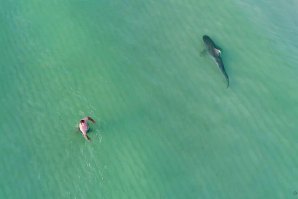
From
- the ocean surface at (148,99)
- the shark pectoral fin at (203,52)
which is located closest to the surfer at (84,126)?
the ocean surface at (148,99)

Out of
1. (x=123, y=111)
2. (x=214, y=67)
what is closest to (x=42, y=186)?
(x=123, y=111)

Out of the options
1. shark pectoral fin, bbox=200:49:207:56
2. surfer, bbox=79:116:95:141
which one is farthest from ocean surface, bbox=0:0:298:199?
surfer, bbox=79:116:95:141

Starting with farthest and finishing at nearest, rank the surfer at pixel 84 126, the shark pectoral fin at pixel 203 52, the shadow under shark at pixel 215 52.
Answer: the shark pectoral fin at pixel 203 52 → the shadow under shark at pixel 215 52 → the surfer at pixel 84 126

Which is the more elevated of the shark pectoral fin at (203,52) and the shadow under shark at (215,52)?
the shadow under shark at (215,52)

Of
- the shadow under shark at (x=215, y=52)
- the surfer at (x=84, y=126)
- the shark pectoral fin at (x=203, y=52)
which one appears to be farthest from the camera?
the shark pectoral fin at (x=203, y=52)

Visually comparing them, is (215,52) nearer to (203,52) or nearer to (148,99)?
(203,52)

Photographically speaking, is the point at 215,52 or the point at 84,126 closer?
the point at 84,126

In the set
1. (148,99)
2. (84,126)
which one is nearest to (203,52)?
(148,99)

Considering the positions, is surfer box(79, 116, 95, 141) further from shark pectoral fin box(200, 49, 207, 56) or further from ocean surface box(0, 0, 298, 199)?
shark pectoral fin box(200, 49, 207, 56)

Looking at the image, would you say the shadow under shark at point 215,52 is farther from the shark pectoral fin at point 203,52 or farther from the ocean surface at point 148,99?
the ocean surface at point 148,99
